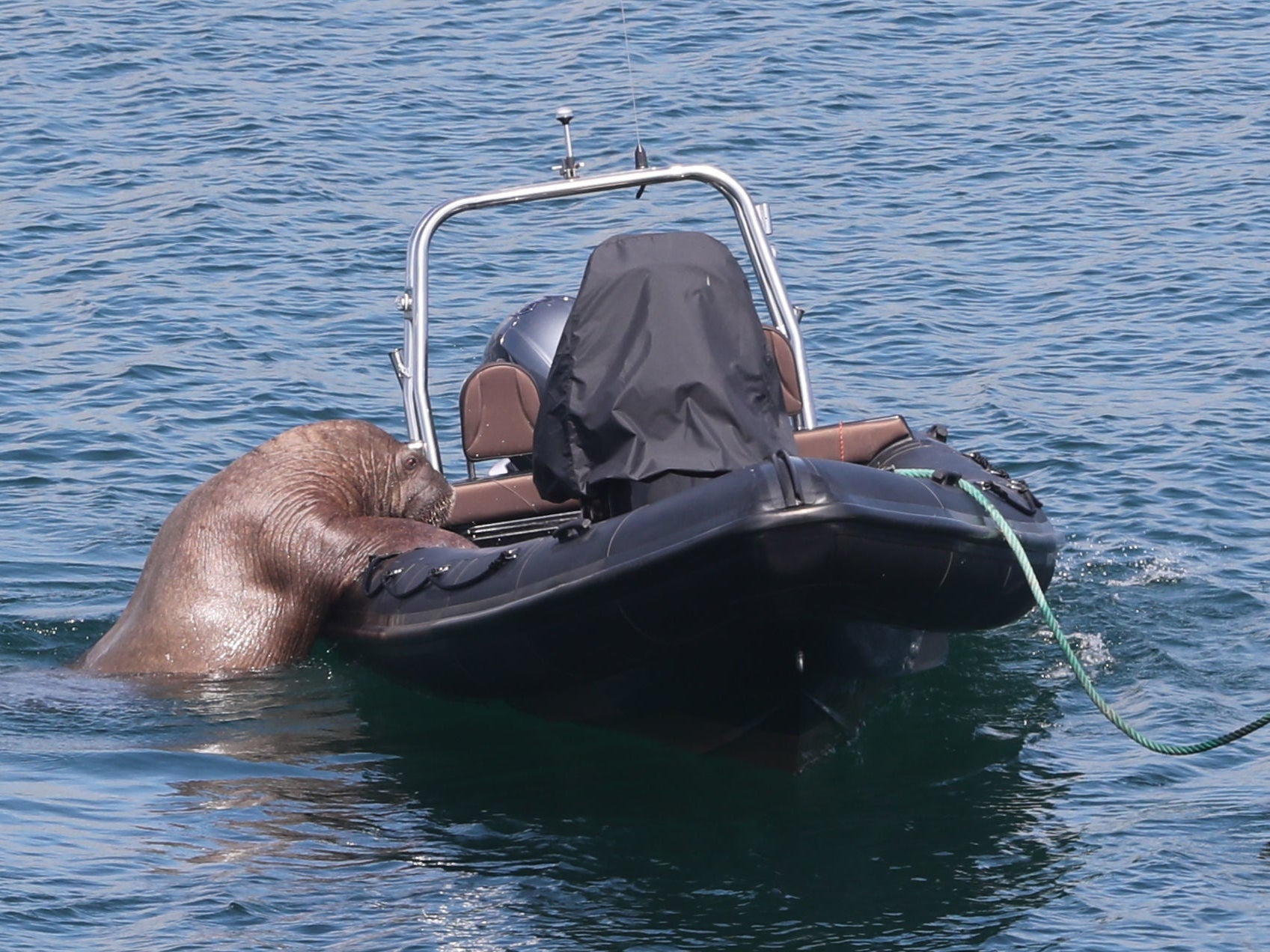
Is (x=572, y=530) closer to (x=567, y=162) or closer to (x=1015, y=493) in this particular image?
(x=1015, y=493)

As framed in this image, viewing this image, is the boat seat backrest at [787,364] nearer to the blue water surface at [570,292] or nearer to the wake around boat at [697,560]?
the blue water surface at [570,292]

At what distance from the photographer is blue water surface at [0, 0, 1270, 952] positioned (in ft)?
17.7

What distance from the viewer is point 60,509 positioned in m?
9.71

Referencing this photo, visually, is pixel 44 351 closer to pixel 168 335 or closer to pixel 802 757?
pixel 168 335

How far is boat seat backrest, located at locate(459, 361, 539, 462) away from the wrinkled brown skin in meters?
0.79

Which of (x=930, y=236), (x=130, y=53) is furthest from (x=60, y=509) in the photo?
(x=130, y=53)

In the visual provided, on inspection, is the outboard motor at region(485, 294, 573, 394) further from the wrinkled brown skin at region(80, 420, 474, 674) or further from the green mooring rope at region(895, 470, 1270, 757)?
the green mooring rope at region(895, 470, 1270, 757)

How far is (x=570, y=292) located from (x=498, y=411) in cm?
490

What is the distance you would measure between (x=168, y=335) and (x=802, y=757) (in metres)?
7.59

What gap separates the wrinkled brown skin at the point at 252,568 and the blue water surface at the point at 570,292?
154 millimetres

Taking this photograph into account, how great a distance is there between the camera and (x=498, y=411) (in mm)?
8047

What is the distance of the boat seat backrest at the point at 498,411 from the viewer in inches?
316

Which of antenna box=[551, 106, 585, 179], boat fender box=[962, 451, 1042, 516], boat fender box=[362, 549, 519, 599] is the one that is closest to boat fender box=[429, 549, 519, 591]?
boat fender box=[362, 549, 519, 599]

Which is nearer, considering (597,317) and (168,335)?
(597,317)
